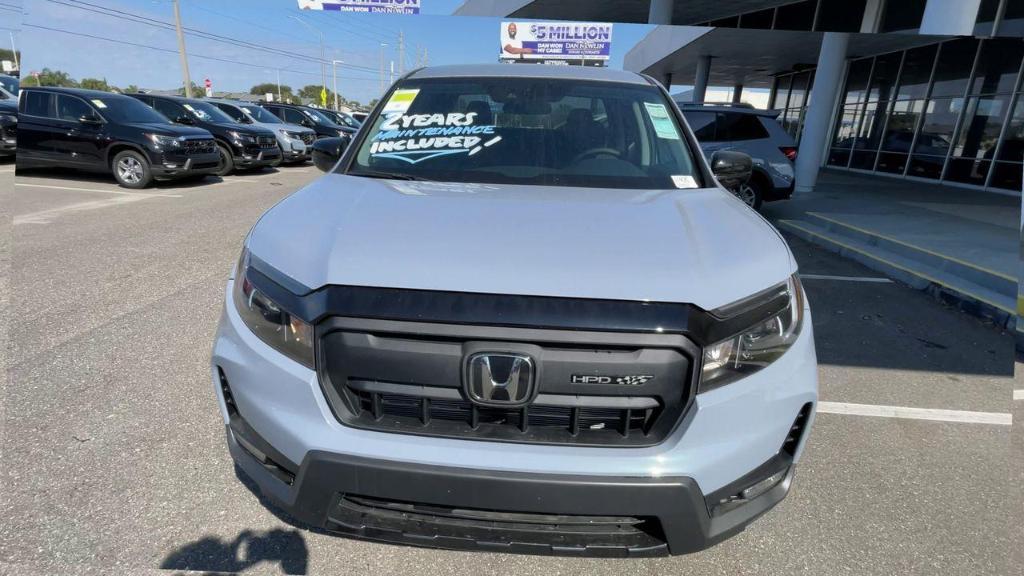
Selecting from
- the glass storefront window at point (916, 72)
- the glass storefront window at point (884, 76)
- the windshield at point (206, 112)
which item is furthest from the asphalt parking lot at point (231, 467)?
the glass storefront window at point (884, 76)

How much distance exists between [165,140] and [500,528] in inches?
427

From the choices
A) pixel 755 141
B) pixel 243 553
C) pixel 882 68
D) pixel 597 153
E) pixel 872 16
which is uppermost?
pixel 872 16

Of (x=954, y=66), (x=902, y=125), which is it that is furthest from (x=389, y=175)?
(x=902, y=125)

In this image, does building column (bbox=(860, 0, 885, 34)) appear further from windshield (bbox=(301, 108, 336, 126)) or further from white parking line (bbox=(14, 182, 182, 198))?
white parking line (bbox=(14, 182, 182, 198))

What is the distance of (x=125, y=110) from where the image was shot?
32.8 ft

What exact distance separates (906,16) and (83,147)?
18782 millimetres

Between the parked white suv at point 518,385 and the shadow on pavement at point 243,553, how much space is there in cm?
53

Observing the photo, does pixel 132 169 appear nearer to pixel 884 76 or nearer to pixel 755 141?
pixel 755 141

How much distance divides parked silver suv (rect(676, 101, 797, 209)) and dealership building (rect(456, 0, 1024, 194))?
3.93 meters

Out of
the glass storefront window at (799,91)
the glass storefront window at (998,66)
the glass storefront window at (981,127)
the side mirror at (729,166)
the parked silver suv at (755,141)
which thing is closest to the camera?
the side mirror at (729,166)

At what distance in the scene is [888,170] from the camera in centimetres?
1684

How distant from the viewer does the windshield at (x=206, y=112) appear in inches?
494

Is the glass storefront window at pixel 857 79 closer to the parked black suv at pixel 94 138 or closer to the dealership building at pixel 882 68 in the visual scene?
the dealership building at pixel 882 68

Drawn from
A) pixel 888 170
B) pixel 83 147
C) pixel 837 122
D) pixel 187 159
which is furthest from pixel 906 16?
pixel 83 147
